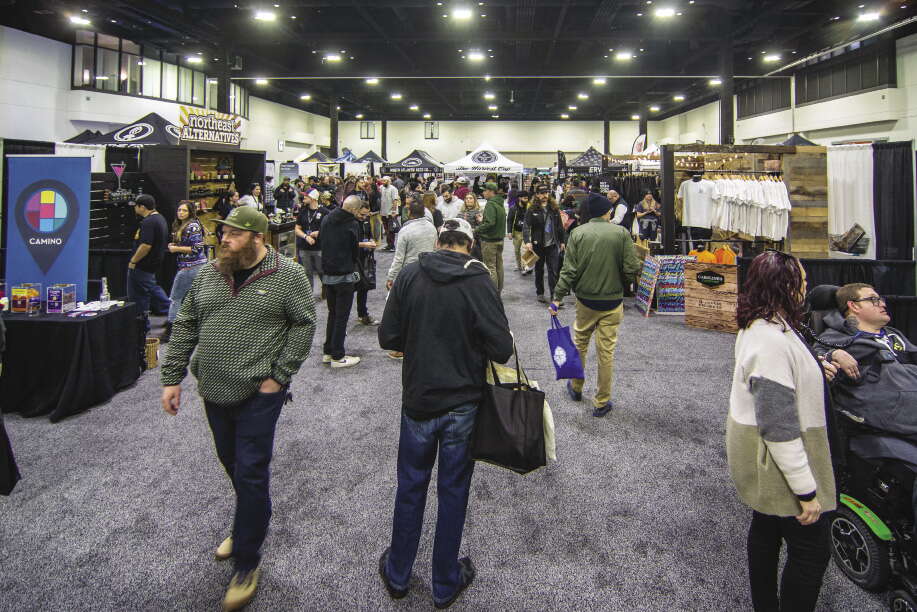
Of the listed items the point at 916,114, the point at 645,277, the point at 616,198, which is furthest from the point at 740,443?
the point at 916,114

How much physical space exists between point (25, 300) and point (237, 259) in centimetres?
338

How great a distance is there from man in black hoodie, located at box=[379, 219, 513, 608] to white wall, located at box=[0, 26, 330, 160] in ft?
52.5

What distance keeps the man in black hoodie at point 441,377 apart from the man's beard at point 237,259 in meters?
0.62

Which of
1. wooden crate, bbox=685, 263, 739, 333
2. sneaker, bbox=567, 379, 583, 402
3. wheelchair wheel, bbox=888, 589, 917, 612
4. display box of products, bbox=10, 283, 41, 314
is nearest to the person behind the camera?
wheelchair wheel, bbox=888, 589, 917, 612

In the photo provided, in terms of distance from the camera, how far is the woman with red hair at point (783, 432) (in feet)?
5.80

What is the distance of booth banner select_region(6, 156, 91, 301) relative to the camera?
4.73m

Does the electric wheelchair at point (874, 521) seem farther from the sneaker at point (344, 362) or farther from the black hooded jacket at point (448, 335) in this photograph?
the sneaker at point (344, 362)

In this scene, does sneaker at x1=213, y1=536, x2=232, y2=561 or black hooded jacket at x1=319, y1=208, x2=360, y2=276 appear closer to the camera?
sneaker at x1=213, y1=536, x2=232, y2=561

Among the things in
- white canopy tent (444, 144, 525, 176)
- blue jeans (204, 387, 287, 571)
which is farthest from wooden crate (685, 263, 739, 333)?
white canopy tent (444, 144, 525, 176)

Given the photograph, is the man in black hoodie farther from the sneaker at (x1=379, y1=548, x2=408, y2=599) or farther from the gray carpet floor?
the gray carpet floor

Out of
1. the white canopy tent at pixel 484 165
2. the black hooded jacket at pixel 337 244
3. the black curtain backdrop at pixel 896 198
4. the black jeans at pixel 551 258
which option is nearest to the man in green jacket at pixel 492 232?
the black jeans at pixel 551 258

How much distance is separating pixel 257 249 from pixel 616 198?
8.01m

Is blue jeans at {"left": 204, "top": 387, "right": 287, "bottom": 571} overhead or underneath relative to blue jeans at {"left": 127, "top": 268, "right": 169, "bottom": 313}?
underneath

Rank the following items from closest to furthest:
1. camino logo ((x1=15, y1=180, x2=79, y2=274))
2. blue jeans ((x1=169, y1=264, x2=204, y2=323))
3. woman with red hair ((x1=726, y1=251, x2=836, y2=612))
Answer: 1. woman with red hair ((x1=726, y1=251, x2=836, y2=612))
2. camino logo ((x1=15, y1=180, x2=79, y2=274))
3. blue jeans ((x1=169, y1=264, x2=204, y2=323))
